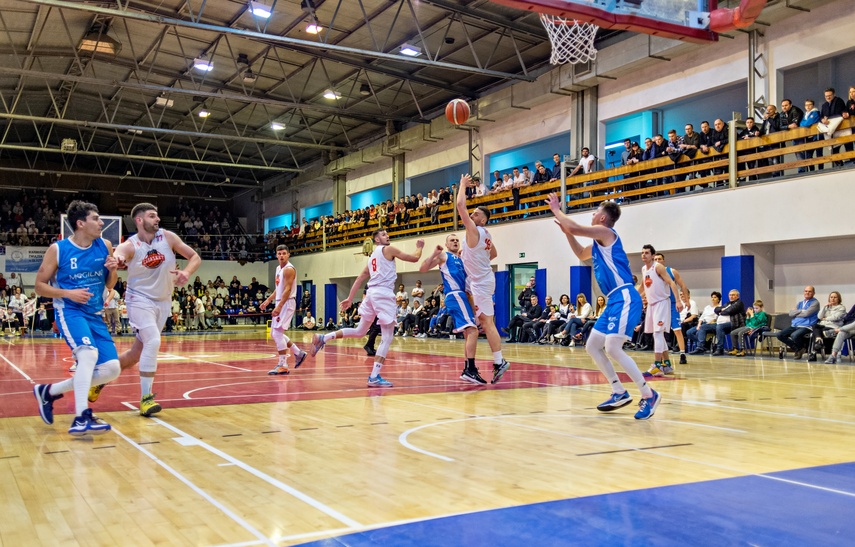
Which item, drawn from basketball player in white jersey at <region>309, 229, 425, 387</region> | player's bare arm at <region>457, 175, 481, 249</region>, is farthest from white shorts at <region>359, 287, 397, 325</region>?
player's bare arm at <region>457, 175, 481, 249</region>

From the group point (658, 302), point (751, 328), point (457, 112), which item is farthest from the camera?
point (751, 328)

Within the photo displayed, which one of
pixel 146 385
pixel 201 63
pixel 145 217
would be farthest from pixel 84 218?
pixel 201 63

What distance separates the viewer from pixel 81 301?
6191 millimetres

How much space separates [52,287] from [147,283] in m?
1.01

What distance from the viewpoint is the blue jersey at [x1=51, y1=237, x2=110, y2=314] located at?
634cm

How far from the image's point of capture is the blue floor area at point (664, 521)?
3234 mm

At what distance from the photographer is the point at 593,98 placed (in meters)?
22.4

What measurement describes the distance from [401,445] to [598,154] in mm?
18188

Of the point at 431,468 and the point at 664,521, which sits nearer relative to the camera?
the point at 664,521

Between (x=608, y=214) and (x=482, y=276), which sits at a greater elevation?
(x=608, y=214)

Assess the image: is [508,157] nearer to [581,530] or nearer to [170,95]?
[170,95]

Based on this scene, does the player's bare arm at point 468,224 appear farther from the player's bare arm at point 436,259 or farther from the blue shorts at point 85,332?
the blue shorts at point 85,332

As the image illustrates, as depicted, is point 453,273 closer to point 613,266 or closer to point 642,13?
point 613,266

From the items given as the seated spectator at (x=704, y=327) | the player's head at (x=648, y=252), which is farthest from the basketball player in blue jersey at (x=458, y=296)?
the seated spectator at (x=704, y=327)
